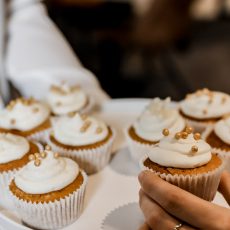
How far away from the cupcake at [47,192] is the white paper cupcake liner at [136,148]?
0.89 feet

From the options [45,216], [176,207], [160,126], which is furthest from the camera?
[160,126]

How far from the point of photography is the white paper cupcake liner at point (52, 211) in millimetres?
1150

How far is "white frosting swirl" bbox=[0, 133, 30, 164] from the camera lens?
51.0 inches

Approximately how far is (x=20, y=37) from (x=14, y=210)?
1.04m

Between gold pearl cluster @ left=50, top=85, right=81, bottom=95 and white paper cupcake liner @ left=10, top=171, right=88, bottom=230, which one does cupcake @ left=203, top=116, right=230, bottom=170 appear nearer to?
white paper cupcake liner @ left=10, top=171, right=88, bottom=230

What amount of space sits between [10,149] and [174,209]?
0.58 meters

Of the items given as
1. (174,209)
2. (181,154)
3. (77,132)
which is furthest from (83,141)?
(174,209)

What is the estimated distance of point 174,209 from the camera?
37.7 inches

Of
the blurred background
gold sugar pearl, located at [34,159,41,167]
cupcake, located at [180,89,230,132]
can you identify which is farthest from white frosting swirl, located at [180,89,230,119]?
the blurred background

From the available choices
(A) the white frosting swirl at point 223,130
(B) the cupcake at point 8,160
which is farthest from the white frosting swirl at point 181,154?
(B) the cupcake at point 8,160

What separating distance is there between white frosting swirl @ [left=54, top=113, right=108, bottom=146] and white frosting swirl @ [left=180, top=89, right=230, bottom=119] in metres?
0.34

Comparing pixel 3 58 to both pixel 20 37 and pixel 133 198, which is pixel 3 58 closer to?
pixel 20 37

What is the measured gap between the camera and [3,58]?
2018 mm

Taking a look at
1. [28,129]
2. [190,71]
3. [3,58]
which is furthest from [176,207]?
[190,71]
